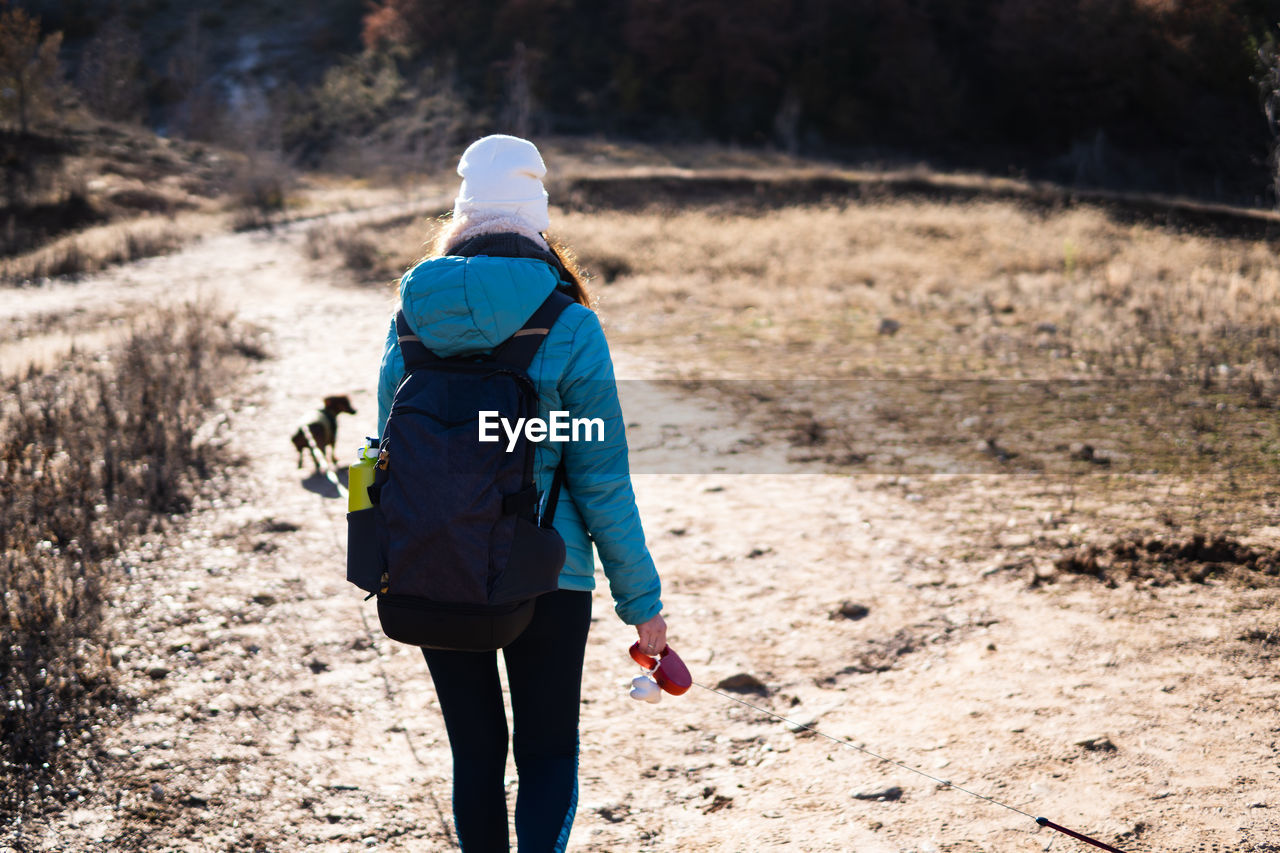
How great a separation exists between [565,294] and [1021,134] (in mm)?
45463

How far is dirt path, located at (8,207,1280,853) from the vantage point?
2.93 meters

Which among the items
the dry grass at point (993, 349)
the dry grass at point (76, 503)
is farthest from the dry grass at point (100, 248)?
the dry grass at point (993, 349)

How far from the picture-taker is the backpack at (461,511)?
179 cm

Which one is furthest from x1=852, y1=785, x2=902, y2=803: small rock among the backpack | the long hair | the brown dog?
the brown dog

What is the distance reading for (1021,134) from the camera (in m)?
42.2

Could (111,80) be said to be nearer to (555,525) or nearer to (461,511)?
(555,525)

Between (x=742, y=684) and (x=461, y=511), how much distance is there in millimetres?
2414

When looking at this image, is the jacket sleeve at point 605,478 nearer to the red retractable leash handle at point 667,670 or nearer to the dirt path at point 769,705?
the red retractable leash handle at point 667,670

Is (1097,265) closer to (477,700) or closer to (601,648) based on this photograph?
(601,648)

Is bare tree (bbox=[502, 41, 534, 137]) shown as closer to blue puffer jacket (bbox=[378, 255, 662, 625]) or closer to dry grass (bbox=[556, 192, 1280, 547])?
dry grass (bbox=[556, 192, 1280, 547])

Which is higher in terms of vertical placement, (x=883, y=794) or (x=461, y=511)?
(x=461, y=511)

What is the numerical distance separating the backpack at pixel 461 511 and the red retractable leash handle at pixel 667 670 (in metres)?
0.40

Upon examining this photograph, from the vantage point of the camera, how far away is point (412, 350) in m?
1.95

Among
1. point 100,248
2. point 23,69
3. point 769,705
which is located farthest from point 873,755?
point 23,69
